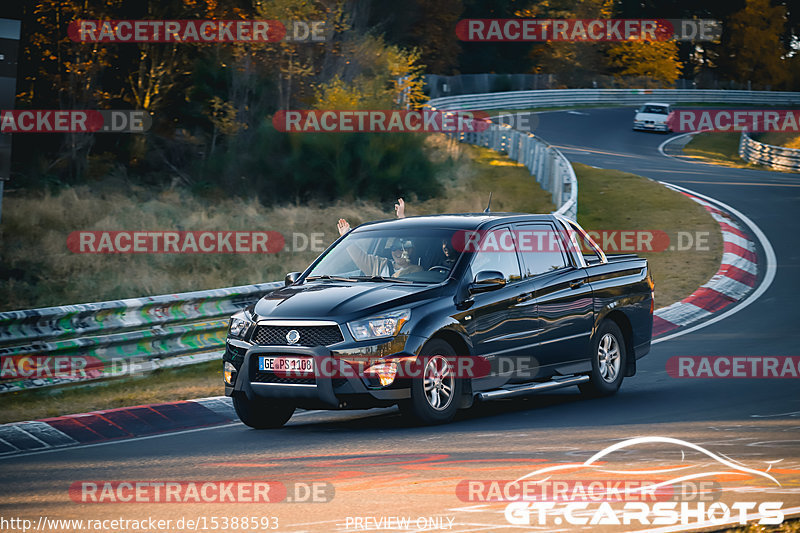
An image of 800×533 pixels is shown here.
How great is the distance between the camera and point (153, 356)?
41.6ft

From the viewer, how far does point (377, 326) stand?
9.24 meters

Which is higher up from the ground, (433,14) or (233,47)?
(433,14)

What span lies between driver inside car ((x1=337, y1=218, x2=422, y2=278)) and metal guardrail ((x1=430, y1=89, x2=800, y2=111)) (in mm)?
56515

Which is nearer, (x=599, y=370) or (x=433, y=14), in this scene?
(x=599, y=370)

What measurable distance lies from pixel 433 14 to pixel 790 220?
141 feet

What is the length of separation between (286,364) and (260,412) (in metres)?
0.85

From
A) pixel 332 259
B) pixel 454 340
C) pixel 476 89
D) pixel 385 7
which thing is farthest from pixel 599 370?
pixel 476 89

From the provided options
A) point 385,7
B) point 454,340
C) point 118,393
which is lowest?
point 118,393

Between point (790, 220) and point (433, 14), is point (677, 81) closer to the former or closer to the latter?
point (433, 14)

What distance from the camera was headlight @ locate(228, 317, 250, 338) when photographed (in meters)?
9.71

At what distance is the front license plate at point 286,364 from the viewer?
30.0 feet
